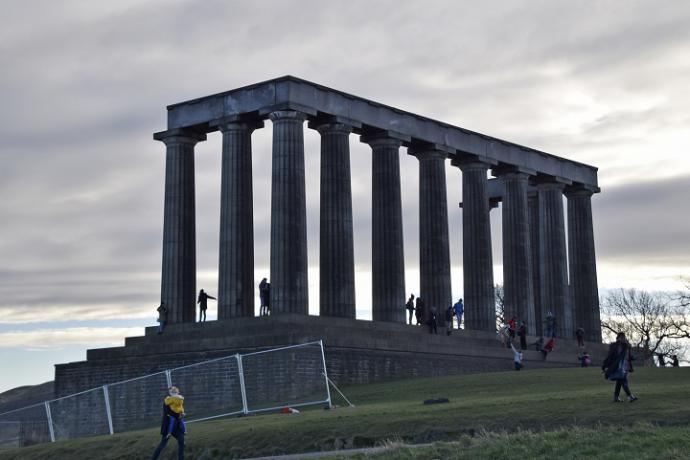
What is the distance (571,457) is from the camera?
102ft

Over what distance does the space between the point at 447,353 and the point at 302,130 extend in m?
14.4

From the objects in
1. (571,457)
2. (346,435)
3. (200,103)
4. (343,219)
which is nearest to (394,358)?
(343,219)

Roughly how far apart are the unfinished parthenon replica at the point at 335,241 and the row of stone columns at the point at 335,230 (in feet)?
0.26

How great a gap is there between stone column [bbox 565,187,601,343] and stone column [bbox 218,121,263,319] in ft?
99.9

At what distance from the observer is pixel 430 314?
73375mm

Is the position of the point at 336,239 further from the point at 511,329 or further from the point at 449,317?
the point at 511,329

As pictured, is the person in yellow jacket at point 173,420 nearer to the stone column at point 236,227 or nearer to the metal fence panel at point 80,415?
the metal fence panel at point 80,415

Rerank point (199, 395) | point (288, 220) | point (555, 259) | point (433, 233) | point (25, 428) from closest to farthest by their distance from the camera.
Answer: point (199, 395), point (25, 428), point (288, 220), point (433, 233), point (555, 259)

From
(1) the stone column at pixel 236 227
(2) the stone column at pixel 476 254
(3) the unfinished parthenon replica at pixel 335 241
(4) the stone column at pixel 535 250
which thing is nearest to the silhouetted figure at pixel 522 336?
(3) the unfinished parthenon replica at pixel 335 241

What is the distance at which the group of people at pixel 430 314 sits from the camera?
2867 inches

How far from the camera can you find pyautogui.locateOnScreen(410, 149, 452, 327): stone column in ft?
255

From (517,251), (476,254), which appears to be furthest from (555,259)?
(476,254)

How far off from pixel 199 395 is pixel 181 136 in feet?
89.4

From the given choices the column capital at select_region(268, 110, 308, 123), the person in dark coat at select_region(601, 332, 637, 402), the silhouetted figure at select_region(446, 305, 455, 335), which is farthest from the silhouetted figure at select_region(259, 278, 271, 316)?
the person in dark coat at select_region(601, 332, 637, 402)
